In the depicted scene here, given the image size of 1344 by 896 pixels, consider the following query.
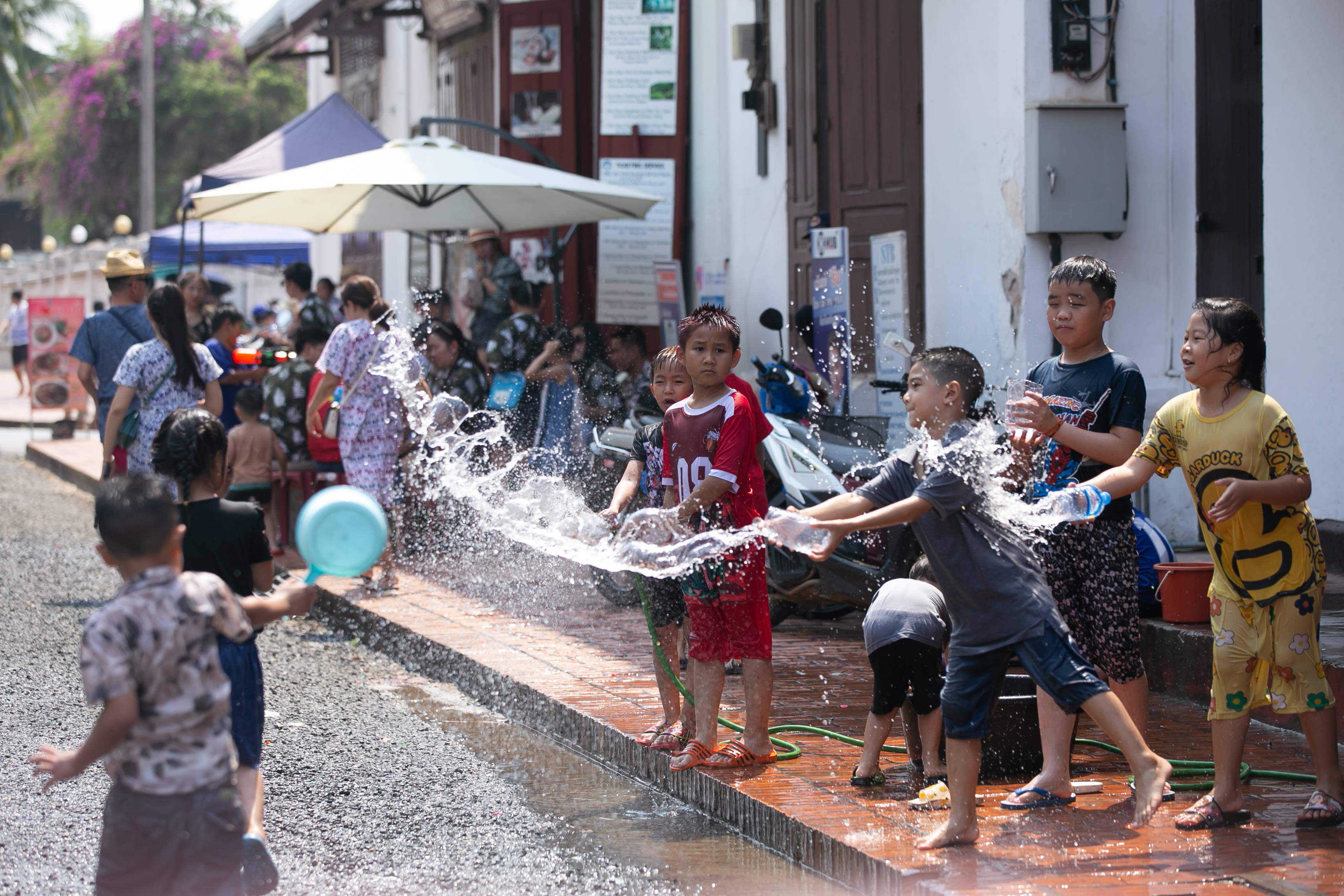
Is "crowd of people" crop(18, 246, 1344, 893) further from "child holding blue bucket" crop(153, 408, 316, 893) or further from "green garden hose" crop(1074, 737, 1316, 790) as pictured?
"green garden hose" crop(1074, 737, 1316, 790)

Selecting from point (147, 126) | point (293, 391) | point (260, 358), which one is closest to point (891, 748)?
point (293, 391)

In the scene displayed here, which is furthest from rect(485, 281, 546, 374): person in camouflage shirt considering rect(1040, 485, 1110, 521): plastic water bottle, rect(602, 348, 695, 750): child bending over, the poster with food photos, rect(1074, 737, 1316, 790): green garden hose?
the poster with food photos

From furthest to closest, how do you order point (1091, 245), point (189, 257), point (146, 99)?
1. point (146, 99)
2. point (189, 257)
3. point (1091, 245)

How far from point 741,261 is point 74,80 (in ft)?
145

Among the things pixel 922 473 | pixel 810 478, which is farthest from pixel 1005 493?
pixel 810 478

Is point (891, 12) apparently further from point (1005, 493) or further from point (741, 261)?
point (1005, 493)

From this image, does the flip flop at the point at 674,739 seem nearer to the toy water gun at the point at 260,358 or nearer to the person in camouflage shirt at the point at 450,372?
the person in camouflage shirt at the point at 450,372

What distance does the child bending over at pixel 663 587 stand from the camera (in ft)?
17.6

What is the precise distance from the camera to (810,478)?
7406mm

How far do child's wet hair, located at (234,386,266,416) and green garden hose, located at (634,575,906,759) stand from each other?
18.3 ft

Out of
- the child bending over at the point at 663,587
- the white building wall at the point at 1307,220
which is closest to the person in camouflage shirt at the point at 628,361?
the white building wall at the point at 1307,220

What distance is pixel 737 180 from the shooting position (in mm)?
12742

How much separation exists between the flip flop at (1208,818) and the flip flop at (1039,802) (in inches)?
14.1

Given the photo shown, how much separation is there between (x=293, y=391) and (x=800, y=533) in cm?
731
